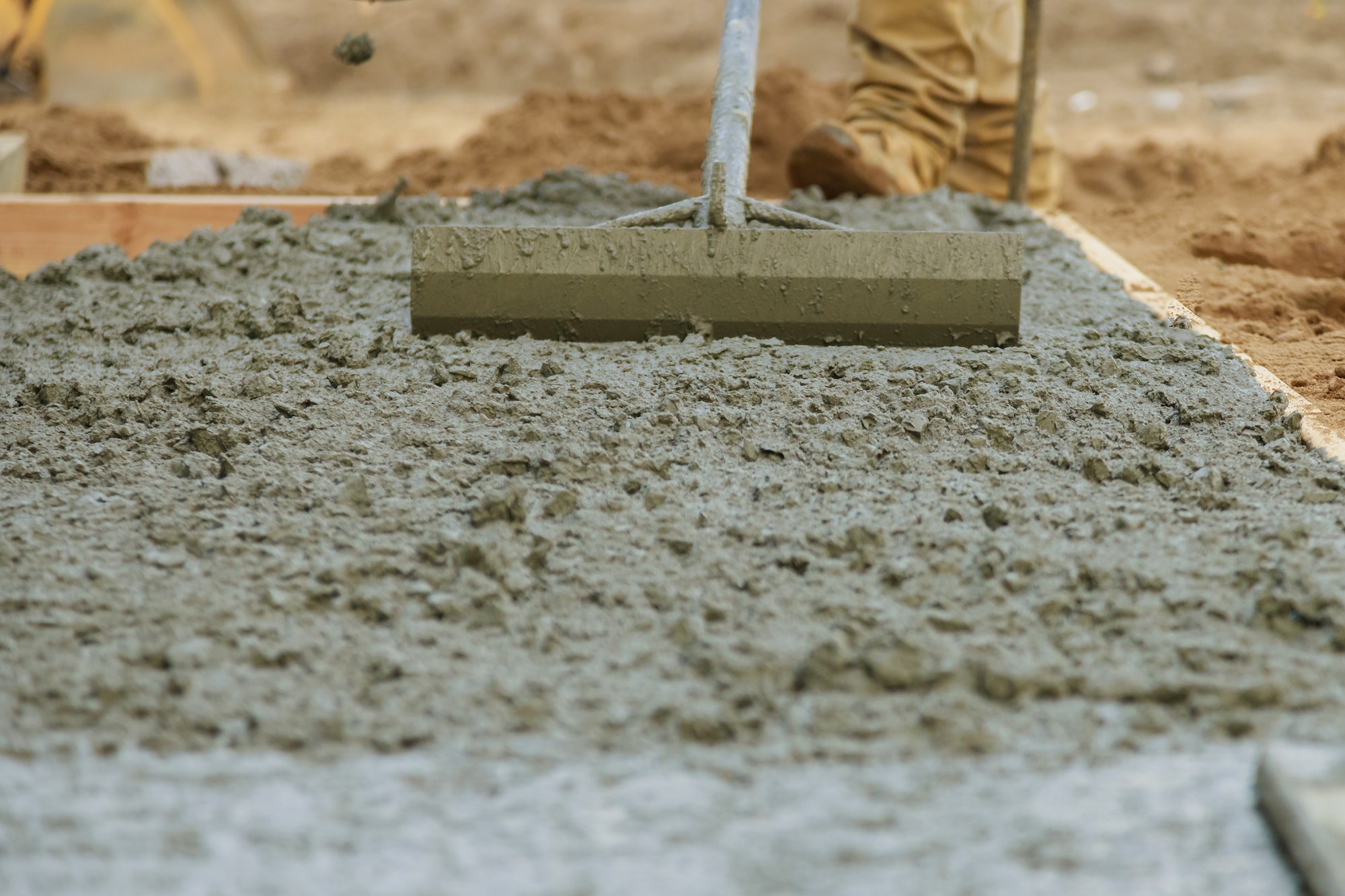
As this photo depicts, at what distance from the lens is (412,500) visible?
1.28 meters

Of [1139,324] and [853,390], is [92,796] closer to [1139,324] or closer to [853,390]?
[853,390]

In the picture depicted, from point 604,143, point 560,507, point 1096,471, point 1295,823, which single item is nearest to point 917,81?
point 604,143

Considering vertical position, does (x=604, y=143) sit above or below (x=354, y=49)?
above

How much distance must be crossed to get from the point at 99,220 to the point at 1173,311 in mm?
2309

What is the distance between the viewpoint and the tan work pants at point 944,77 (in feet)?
10.2

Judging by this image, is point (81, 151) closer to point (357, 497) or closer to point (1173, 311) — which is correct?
point (357, 497)

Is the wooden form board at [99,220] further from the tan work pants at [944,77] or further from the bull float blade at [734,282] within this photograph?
the tan work pants at [944,77]

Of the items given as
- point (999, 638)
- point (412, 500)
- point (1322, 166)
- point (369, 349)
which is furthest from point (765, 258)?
point (1322, 166)

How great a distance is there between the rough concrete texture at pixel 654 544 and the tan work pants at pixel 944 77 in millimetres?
1445

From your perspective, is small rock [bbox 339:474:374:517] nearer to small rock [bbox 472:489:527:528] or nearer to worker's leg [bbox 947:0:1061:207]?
small rock [bbox 472:489:527:528]

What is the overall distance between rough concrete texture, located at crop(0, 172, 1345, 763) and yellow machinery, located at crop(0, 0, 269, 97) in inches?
99.4

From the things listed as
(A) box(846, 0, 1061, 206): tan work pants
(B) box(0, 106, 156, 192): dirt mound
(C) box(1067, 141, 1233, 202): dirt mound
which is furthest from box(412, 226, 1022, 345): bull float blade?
(C) box(1067, 141, 1233, 202): dirt mound

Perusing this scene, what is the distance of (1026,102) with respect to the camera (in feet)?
8.87

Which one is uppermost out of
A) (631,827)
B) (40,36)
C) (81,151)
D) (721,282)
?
(40,36)
